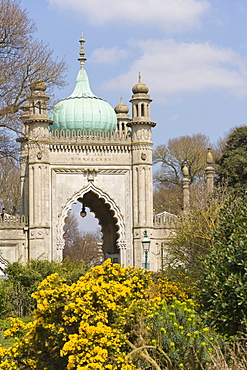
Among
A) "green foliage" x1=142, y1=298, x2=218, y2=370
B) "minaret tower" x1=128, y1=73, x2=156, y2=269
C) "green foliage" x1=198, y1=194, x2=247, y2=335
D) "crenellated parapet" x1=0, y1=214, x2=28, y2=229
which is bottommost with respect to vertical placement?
"green foliage" x1=142, y1=298, x2=218, y2=370

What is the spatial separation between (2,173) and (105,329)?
4704cm

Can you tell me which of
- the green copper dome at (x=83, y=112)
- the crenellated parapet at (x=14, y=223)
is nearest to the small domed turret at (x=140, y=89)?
the green copper dome at (x=83, y=112)

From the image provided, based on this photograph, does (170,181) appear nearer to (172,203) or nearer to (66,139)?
(172,203)

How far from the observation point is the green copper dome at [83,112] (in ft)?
139

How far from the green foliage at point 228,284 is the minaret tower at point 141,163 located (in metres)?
28.1

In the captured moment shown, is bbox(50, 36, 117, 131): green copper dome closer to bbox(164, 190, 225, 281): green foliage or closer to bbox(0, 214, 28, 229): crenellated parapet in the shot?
bbox(0, 214, 28, 229): crenellated parapet

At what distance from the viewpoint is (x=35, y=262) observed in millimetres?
27141

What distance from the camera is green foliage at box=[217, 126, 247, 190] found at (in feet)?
147

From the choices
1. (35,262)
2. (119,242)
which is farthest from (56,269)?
(119,242)

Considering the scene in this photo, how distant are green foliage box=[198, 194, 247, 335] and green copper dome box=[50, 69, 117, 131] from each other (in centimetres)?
3108

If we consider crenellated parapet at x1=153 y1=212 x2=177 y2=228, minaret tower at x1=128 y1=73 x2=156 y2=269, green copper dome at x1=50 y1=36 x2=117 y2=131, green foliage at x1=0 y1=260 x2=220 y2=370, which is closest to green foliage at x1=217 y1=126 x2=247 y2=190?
crenellated parapet at x1=153 y1=212 x2=177 y2=228

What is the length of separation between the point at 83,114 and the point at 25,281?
18.2m

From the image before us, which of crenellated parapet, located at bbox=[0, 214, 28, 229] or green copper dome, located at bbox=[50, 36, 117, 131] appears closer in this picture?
crenellated parapet, located at bbox=[0, 214, 28, 229]

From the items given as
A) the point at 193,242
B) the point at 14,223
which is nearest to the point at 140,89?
the point at 14,223
